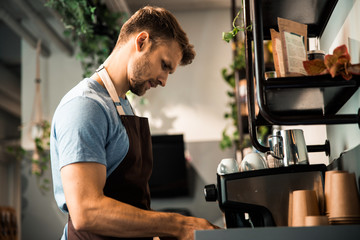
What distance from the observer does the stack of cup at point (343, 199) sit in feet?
3.80

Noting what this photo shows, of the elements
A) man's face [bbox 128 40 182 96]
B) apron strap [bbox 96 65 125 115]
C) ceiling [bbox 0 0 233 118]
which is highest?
ceiling [bbox 0 0 233 118]

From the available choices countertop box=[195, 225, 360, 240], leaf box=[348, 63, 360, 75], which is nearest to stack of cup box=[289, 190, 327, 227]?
countertop box=[195, 225, 360, 240]

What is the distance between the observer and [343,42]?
1.49m

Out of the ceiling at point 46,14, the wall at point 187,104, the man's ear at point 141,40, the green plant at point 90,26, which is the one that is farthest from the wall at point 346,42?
the ceiling at point 46,14

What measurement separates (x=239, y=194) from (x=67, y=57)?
13.9ft

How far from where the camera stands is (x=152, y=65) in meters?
1.65

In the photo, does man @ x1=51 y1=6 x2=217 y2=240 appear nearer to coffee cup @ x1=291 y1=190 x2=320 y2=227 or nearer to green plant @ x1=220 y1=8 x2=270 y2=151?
coffee cup @ x1=291 y1=190 x2=320 y2=227

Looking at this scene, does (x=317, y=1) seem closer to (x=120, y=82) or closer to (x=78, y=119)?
(x=120, y=82)

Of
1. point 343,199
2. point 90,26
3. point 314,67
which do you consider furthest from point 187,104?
point 343,199

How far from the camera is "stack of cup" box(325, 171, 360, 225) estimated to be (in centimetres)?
116

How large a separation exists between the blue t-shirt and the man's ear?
21 centimetres

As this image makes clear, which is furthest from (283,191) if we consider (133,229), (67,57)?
(67,57)

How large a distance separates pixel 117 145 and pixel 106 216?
277 mm

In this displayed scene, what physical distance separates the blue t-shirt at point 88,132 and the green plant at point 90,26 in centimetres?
239
